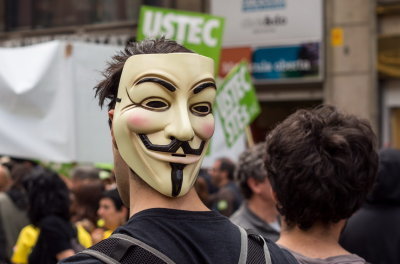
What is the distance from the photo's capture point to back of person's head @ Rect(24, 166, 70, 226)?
5754 millimetres

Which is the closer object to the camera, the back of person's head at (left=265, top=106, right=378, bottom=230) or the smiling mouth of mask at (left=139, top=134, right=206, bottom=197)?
the smiling mouth of mask at (left=139, top=134, right=206, bottom=197)

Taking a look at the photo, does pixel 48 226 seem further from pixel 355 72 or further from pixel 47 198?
pixel 355 72

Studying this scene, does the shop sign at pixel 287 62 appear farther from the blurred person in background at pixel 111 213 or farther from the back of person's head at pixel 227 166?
the blurred person in background at pixel 111 213

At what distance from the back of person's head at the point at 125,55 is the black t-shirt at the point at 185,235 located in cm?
35

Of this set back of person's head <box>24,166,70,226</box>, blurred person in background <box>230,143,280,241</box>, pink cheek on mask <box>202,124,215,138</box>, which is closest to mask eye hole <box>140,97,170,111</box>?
pink cheek on mask <box>202,124,215,138</box>

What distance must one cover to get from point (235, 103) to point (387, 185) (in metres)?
4.83

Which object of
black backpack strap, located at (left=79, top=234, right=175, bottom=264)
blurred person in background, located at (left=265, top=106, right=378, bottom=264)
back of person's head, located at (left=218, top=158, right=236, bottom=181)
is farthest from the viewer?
back of person's head, located at (left=218, top=158, right=236, bottom=181)

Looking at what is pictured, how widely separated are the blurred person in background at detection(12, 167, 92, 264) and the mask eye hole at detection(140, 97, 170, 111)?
3.61 metres

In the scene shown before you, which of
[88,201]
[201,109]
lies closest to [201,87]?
[201,109]

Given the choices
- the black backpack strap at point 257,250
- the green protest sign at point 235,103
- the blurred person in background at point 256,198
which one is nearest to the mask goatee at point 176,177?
the black backpack strap at point 257,250

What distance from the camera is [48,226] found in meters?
5.65

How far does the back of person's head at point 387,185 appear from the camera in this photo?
451 centimetres

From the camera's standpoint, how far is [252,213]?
5004 mm

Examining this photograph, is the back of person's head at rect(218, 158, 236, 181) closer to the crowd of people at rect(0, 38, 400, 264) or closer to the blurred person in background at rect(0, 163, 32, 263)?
the blurred person in background at rect(0, 163, 32, 263)
